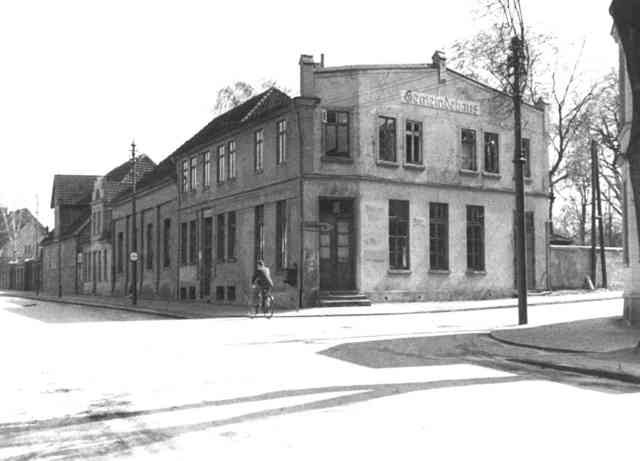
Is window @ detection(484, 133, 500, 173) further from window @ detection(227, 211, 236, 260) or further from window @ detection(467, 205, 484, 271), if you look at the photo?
window @ detection(227, 211, 236, 260)

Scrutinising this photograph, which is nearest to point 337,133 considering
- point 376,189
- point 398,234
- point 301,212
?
point 376,189

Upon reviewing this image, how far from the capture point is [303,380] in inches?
346

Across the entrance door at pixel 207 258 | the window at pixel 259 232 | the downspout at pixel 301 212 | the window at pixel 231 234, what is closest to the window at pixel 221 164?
the window at pixel 231 234

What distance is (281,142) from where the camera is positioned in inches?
1108

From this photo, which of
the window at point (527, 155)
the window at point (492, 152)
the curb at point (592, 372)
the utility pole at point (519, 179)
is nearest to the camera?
the curb at point (592, 372)

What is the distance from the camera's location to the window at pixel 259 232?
2948 centimetres

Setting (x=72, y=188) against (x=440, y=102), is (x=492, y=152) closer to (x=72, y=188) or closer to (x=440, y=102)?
(x=440, y=102)

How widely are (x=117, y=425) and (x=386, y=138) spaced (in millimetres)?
22545

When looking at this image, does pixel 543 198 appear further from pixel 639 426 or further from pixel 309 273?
pixel 639 426

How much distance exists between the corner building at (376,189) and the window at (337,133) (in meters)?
0.04

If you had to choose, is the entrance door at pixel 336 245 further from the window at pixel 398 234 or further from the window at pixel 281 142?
the window at pixel 281 142

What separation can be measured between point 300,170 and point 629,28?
16.6 metres

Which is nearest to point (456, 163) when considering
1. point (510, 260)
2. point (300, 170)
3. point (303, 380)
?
point (510, 260)

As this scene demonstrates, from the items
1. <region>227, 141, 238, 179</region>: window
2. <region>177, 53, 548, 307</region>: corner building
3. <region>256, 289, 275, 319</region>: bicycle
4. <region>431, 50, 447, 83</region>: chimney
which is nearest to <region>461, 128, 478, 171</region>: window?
<region>177, 53, 548, 307</region>: corner building
